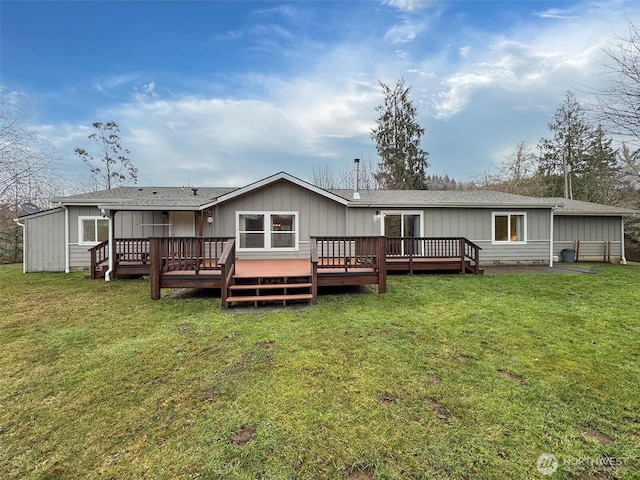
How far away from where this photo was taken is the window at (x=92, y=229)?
10.5 metres

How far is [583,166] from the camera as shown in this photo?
23.2m

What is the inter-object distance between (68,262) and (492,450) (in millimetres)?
13364

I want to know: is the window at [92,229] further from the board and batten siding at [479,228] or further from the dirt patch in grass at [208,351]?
the dirt patch in grass at [208,351]

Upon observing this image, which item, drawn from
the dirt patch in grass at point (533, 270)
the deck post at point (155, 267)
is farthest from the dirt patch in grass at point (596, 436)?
the dirt patch in grass at point (533, 270)

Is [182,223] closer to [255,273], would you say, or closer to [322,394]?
[255,273]

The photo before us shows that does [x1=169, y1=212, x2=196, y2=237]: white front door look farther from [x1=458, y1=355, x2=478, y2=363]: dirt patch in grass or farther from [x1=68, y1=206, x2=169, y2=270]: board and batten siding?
[x1=458, y1=355, x2=478, y2=363]: dirt patch in grass

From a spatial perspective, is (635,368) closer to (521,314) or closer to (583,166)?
(521,314)

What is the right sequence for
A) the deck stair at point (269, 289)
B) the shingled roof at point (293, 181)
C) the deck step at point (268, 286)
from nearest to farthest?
the deck stair at point (269, 289) → the deck step at point (268, 286) → the shingled roof at point (293, 181)

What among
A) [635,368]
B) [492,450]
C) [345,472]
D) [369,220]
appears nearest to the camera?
[345,472]

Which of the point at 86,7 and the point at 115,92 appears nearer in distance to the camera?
the point at 86,7

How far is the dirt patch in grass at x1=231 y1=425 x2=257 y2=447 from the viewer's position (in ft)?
6.89

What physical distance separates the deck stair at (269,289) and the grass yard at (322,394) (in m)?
0.55

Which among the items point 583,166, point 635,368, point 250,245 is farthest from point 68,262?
point 583,166

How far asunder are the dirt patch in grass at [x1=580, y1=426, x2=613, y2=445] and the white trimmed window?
28.4 ft
